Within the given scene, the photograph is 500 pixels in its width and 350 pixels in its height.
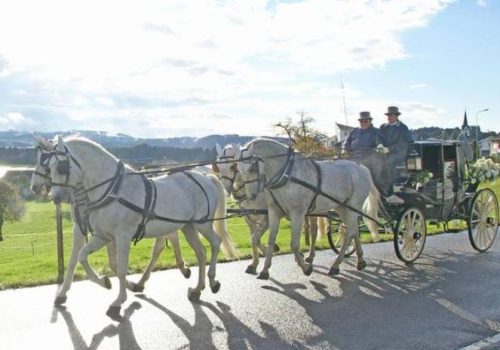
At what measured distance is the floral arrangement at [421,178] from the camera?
11.6 meters

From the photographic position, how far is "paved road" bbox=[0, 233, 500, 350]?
20.8 ft

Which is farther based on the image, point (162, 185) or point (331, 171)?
point (331, 171)

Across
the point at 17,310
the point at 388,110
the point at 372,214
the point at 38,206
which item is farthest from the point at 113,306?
the point at 38,206

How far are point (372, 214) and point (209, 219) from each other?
13.3ft

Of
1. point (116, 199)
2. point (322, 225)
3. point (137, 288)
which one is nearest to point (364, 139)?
point (322, 225)

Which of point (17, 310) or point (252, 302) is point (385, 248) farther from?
point (17, 310)

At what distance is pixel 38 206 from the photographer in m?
89.8

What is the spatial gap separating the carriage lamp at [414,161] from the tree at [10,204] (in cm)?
5609

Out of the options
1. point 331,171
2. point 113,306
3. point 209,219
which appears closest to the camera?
point 113,306

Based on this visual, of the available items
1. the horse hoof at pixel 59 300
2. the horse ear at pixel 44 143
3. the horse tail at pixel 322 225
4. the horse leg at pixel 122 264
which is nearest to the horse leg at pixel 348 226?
the horse tail at pixel 322 225

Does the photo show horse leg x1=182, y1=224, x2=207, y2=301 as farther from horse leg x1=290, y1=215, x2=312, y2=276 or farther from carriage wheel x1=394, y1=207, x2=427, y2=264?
carriage wheel x1=394, y1=207, x2=427, y2=264

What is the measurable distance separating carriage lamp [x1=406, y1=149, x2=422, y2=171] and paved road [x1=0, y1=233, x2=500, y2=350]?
83.5 inches

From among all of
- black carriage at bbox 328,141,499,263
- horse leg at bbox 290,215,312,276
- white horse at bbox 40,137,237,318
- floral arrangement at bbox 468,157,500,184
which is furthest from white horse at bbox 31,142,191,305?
floral arrangement at bbox 468,157,500,184

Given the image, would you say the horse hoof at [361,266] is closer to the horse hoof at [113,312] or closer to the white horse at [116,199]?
the white horse at [116,199]
